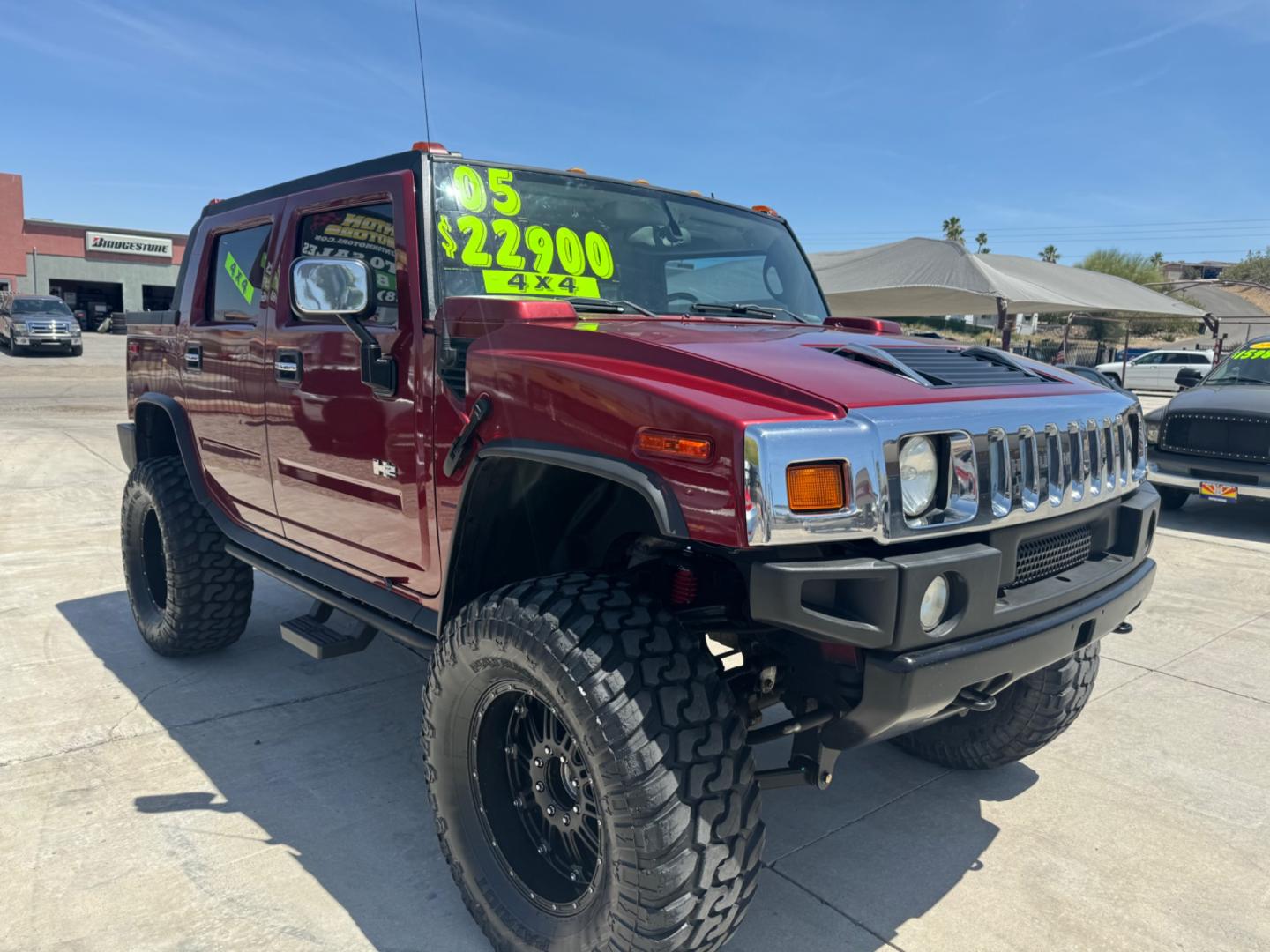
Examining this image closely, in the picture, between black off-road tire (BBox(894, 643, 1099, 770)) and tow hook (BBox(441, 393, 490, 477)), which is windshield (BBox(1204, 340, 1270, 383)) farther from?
tow hook (BBox(441, 393, 490, 477))

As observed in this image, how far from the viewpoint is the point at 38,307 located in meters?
26.8

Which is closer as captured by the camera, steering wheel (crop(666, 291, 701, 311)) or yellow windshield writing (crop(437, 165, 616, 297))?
yellow windshield writing (crop(437, 165, 616, 297))

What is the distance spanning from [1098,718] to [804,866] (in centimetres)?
185

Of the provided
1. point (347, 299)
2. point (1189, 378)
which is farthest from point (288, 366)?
point (1189, 378)

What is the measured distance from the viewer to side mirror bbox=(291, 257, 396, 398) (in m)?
2.63

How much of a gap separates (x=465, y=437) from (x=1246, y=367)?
345 inches

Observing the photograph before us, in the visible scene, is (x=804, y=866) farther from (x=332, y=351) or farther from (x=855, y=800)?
Answer: (x=332, y=351)

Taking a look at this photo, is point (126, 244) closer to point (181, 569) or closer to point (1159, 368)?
point (1159, 368)

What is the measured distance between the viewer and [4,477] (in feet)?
29.8

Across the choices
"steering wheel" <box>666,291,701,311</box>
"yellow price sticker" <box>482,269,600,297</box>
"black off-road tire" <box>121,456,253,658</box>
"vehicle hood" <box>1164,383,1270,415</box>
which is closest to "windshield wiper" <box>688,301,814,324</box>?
"steering wheel" <box>666,291,701,311</box>

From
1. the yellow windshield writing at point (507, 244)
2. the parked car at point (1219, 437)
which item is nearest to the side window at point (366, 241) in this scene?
the yellow windshield writing at point (507, 244)

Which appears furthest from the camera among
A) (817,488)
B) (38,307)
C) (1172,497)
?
(38,307)

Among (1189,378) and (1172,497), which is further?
(1189,378)

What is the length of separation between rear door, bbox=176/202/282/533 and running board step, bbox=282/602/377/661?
0.45 m
